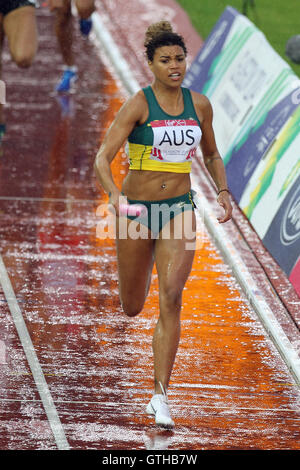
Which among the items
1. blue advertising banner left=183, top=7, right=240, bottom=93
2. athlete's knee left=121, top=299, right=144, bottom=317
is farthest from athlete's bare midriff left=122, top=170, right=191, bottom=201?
blue advertising banner left=183, top=7, right=240, bottom=93

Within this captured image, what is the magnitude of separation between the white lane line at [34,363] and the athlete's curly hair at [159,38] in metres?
2.22

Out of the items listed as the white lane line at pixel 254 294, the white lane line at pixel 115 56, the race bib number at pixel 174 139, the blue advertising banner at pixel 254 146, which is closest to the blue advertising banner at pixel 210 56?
the white lane line at pixel 115 56

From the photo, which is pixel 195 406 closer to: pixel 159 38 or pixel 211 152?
pixel 211 152

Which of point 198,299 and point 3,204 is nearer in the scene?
point 198,299

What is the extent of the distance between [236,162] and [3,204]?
2.41 m

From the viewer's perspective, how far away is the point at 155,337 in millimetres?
6961

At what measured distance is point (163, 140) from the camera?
6.95 metres

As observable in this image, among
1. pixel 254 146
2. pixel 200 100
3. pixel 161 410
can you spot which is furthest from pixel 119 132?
pixel 254 146

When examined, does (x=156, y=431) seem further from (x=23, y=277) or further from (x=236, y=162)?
(x=236, y=162)

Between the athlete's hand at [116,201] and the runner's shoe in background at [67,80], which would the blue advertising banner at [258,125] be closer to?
the runner's shoe in background at [67,80]

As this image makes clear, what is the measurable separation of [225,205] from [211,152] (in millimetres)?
425

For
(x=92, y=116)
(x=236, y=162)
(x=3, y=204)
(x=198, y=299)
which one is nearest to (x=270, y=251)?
(x=198, y=299)

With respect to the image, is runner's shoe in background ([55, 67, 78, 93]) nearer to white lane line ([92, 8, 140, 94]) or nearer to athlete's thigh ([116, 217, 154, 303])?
white lane line ([92, 8, 140, 94])

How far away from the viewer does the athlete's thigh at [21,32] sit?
470 inches
